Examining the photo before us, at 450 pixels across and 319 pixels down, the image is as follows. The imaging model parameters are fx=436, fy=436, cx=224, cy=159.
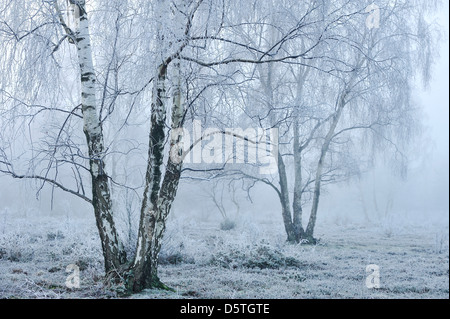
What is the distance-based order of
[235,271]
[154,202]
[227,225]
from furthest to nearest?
[227,225] → [235,271] → [154,202]

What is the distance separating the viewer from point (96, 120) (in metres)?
4.56

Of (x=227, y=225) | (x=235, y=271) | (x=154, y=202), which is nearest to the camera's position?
(x=154, y=202)

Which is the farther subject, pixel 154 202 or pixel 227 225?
pixel 227 225

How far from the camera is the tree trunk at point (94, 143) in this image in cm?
452

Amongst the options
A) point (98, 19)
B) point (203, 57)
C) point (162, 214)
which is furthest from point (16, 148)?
point (203, 57)

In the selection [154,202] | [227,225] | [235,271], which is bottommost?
[235,271]

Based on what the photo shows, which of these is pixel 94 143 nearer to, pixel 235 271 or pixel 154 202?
pixel 154 202

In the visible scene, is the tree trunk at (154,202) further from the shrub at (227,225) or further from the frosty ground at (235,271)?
the shrub at (227,225)

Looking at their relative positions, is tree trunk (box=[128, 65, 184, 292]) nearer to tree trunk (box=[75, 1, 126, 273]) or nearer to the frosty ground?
the frosty ground

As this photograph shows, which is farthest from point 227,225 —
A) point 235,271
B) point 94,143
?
point 94,143

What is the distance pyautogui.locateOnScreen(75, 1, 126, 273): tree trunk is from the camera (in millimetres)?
4523

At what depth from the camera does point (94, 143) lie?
4566 mm

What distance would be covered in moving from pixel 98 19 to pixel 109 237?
7.91 feet

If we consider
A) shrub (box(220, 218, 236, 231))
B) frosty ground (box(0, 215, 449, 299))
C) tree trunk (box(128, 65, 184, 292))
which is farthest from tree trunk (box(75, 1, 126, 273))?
shrub (box(220, 218, 236, 231))
